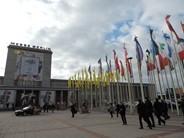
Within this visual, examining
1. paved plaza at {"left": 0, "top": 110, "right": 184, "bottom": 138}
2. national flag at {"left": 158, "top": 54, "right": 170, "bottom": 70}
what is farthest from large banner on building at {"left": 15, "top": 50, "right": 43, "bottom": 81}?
paved plaza at {"left": 0, "top": 110, "right": 184, "bottom": 138}

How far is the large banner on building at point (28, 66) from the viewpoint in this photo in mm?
64500

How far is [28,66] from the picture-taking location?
65250 millimetres

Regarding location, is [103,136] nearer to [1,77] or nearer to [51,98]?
[51,98]

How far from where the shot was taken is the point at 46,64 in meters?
72.0

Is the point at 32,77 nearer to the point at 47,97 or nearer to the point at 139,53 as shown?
the point at 47,97

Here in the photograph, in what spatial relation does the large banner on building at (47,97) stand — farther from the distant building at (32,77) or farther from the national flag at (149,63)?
the national flag at (149,63)

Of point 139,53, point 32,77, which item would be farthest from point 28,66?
point 139,53

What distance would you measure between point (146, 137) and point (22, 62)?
64.0 m

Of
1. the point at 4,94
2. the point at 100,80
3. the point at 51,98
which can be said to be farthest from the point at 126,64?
the point at 4,94

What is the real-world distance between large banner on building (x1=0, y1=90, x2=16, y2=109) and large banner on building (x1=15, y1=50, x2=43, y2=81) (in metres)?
9.59

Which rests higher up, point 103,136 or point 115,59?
point 115,59

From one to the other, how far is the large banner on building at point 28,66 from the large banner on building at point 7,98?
9589 mm

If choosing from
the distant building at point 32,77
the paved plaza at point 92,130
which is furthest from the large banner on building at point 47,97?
the paved plaza at point 92,130

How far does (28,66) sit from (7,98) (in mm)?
14693
